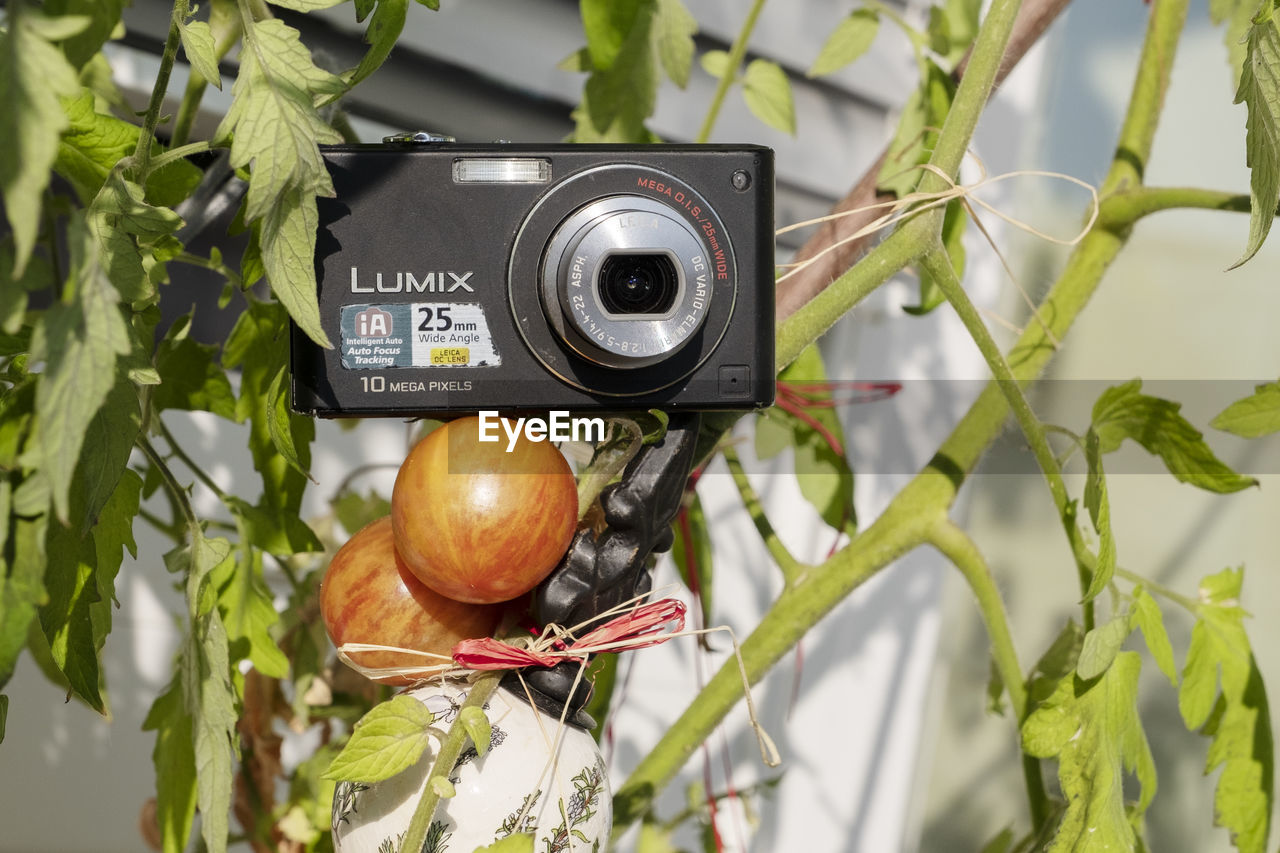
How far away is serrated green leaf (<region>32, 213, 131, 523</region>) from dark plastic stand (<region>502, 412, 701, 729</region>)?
176 mm

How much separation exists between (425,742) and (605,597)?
0.08 meters

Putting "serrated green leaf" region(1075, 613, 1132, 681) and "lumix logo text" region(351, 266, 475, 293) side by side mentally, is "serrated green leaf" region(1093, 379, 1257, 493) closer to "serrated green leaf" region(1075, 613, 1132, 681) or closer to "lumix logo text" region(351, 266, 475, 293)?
"serrated green leaf" region(1075, 613, 1132, 681)

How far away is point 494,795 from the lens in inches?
13.0

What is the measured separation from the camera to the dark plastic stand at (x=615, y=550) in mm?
337

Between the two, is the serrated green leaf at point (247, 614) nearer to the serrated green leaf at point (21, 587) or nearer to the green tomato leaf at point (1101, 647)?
the serrated green leaf at point (21, 587)

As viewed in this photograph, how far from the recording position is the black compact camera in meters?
0.32

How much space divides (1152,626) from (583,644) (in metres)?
0.24

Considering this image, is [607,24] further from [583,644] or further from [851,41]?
[583,644]

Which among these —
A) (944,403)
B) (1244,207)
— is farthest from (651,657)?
(1244,207)

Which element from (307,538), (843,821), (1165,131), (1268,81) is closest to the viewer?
(1268,81)

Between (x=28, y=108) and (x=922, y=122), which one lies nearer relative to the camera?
(x=28, y=108)

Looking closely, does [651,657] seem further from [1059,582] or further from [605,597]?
[605,597]

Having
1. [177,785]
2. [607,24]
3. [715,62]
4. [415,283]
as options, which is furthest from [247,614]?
[715,62]

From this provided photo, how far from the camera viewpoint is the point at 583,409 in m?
0.34
